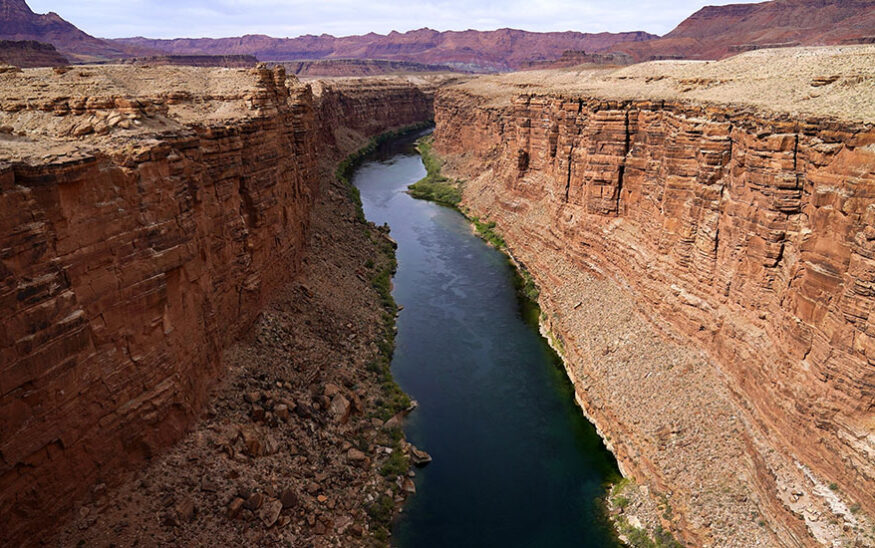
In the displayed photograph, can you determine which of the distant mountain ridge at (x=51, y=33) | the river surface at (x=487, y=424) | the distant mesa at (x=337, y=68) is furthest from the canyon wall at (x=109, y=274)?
the distant mesa at (x=337, y=68)

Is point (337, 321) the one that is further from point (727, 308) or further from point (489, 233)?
point (489, 233)

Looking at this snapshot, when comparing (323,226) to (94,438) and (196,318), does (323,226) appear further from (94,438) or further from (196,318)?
(94,438)

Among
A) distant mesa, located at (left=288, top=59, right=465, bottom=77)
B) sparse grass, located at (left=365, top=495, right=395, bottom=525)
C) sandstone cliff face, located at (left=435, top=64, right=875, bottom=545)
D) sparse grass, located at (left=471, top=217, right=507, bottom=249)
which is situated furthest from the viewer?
distant mesa, located at (left=288, top=59, right=465, bottom=77)

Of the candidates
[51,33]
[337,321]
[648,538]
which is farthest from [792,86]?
[51,33]

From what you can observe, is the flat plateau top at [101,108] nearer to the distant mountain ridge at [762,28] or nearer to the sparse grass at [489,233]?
the sparse grass at [489,233]

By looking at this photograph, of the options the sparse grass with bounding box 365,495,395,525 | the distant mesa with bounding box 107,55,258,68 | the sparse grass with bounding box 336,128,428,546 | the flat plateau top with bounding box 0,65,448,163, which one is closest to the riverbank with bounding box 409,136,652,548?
the sparse grass with bounding box 365,495,395,525

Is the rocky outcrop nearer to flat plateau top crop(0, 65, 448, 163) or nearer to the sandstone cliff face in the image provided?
flat plateau top crop(0, 65, 448, 163)
